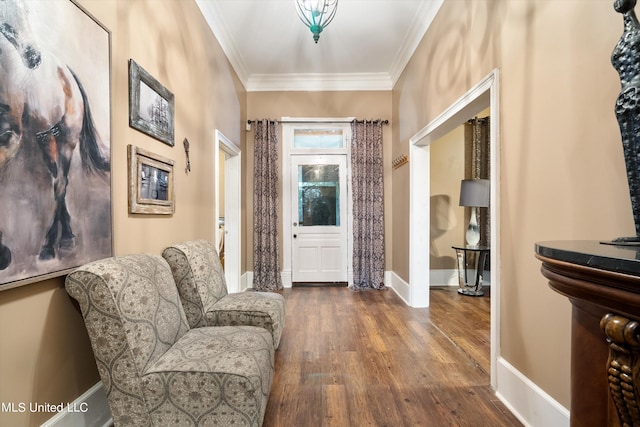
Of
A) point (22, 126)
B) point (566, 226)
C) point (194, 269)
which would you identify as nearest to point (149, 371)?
point (194, 269)

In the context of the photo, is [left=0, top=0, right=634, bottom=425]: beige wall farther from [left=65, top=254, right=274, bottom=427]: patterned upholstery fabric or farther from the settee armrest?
the settee armrest

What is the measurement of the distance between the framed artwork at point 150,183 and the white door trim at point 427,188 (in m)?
2.30

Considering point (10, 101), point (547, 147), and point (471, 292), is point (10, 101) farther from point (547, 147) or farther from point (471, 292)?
point (471, 292)

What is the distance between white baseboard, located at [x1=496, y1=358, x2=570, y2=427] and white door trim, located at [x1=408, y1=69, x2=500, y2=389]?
93 mm

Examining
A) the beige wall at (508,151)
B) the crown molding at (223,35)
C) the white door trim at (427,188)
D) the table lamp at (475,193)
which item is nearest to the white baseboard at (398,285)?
the white door trim at (427,188)

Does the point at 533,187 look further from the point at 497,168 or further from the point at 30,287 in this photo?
the point at 30,287

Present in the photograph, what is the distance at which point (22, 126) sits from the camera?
1.16 m

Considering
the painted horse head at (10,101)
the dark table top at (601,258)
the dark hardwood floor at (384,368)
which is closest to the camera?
the dark table top at (601,258)

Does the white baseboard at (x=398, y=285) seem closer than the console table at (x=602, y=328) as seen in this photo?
No

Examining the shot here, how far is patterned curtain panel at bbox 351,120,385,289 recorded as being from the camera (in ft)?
15.5

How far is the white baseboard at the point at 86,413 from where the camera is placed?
136 cm

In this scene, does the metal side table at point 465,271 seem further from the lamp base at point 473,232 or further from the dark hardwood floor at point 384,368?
the dark hardwood floor at point 384,368

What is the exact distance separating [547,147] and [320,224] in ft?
11.8

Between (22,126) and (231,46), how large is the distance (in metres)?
3.15
